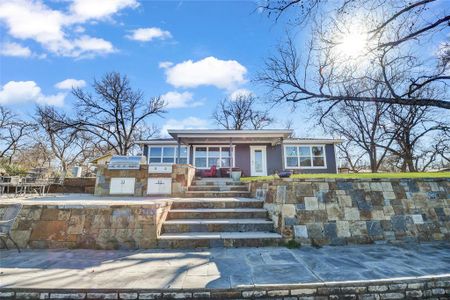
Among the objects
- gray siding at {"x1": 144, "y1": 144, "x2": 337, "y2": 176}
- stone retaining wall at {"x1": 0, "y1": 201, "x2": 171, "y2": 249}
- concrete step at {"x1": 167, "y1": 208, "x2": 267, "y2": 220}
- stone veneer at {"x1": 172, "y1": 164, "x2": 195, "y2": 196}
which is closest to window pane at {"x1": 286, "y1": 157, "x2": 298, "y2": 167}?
gray siding at {"x1": 144, "y1": 144, "x2": 337, "y2": 176}

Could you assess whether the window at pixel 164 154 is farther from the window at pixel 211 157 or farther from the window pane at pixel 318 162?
the window pane at pixel 318 162

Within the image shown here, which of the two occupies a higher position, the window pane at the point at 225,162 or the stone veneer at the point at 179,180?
the window pane at the point at 225,162

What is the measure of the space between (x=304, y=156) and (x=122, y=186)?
11272mm

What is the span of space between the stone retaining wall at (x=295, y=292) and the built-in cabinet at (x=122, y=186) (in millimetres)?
5734

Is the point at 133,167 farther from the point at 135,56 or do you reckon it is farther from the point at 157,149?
the point at 157,149

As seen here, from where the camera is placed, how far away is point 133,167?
8.27 meters

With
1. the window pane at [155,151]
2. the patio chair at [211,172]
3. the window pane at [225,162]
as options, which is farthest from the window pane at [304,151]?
the window pane at [155,151]

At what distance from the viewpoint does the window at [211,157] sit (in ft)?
46.0

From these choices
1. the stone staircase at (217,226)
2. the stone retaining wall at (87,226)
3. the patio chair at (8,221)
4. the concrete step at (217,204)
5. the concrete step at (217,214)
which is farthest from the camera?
the concrete step at (217,204)

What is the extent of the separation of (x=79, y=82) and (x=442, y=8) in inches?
867

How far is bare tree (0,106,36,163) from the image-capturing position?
18922 mm

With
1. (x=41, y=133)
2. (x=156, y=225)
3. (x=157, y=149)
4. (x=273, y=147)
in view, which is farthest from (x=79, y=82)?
(x=156, y=225)

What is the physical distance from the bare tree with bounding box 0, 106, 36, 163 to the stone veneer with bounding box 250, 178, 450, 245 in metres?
23.3

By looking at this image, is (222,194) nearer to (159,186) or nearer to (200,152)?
(159,186)
